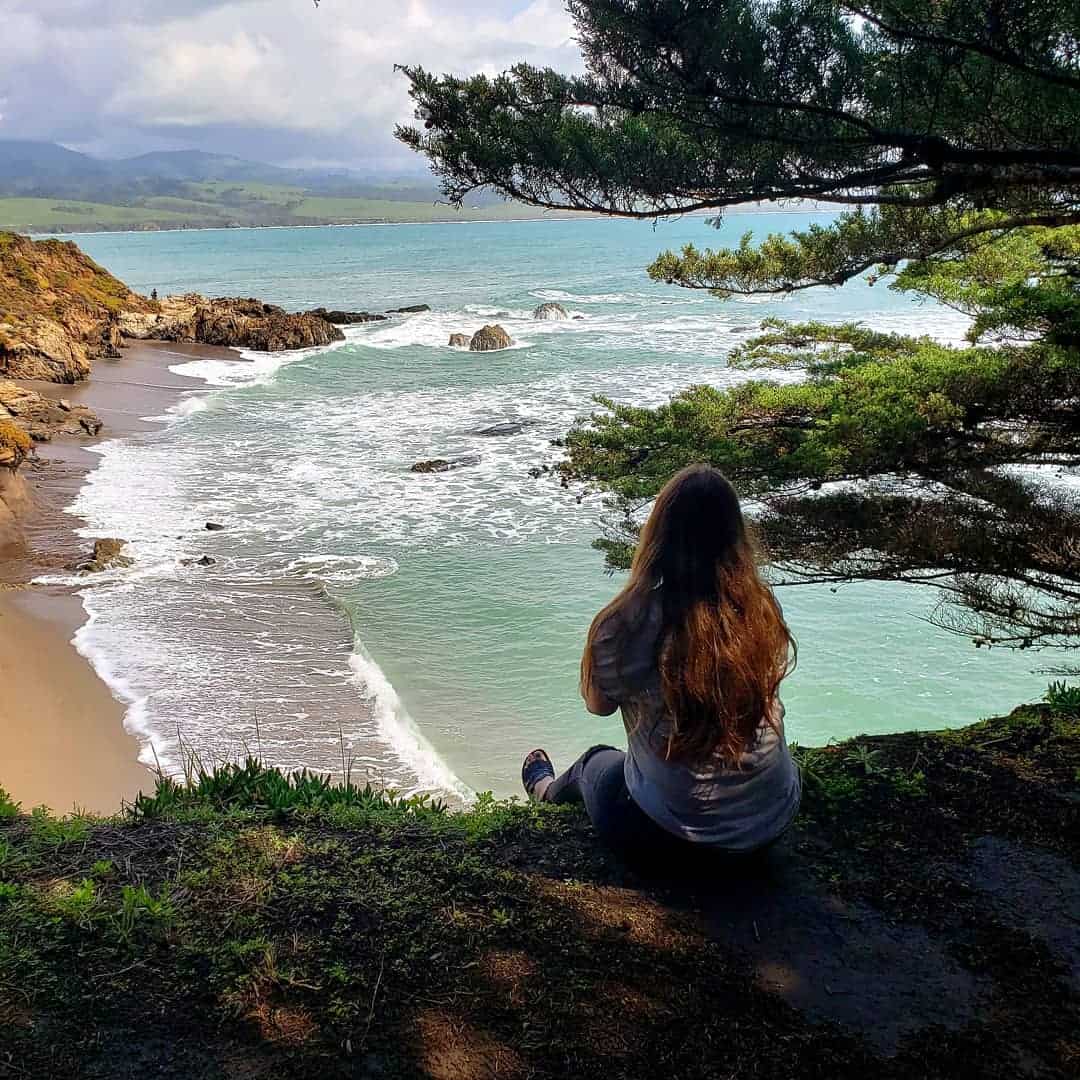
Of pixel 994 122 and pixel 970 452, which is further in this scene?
pixel 970 452

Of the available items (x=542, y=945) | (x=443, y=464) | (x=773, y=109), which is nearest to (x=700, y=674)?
(x=542, y=945)

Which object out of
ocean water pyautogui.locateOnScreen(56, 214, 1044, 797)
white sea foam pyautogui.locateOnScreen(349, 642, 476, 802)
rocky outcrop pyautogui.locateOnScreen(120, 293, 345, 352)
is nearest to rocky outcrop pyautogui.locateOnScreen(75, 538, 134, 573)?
ocean water pyautogui.locateOnScreen(56, 214, 1044, 797)

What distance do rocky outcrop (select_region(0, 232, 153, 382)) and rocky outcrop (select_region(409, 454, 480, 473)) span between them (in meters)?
11.8

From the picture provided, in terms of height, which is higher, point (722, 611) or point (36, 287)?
point (36, 287)

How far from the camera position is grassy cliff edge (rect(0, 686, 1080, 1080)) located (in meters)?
2.29

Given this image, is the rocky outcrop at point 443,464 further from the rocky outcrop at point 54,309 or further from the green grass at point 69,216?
the green grass at point 69,216

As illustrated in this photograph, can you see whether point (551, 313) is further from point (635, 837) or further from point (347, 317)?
point (635, 837)

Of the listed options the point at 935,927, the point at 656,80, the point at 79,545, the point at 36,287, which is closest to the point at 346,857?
the point at 935,927

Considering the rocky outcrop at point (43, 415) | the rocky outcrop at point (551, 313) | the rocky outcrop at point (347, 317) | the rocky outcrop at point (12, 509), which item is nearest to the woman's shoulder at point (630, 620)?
the rocky outcrop at point (12, 509)

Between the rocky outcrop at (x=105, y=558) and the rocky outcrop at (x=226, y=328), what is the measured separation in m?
21.7

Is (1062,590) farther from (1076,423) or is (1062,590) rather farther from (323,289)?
(323,289)

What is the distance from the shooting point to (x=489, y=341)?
3152cm

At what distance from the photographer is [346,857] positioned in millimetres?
3172

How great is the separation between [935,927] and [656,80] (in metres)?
3.69
